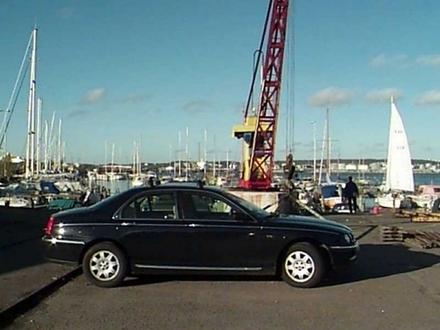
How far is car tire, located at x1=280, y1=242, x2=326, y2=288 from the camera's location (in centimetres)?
1055

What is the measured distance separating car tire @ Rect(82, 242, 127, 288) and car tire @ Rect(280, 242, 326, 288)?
2.42m

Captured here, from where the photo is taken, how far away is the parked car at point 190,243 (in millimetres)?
10539

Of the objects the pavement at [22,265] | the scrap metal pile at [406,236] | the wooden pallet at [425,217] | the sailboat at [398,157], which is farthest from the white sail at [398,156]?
the pavement at [22,265]

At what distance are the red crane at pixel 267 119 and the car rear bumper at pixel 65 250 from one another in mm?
35554

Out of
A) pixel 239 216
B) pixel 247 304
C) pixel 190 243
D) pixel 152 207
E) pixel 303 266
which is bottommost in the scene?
pixel 247 304

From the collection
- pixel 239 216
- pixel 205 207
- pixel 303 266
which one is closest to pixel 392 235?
pixel 303 266

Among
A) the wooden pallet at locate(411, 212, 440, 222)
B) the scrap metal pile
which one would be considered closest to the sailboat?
the wooden pallet at locate(411, 212, 440, 222)

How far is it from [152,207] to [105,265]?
1.12m

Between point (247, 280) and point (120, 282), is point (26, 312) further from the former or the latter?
point (247, 280)

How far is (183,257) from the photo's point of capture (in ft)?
34.7

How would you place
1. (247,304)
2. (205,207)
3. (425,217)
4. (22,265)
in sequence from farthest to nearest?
(425,217)
(22,265)
(205,207)
(247,304)

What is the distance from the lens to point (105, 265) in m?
10.6

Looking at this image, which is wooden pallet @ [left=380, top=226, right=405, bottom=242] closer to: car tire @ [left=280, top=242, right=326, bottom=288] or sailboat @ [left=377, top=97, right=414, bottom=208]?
car tire @ [left=280, top=242, right=326, bottom=288]

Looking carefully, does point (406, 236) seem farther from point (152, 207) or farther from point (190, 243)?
point (152, 207)
